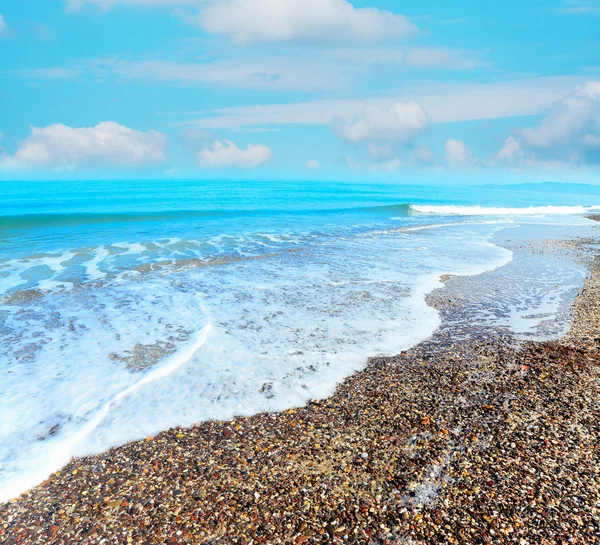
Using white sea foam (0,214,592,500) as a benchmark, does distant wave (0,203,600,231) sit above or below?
above

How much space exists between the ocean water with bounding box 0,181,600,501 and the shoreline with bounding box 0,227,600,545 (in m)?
0.68

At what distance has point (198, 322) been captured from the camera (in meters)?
11.1

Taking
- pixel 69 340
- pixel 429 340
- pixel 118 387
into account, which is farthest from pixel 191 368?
pixel 429 340

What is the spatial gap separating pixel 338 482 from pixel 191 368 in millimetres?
4348

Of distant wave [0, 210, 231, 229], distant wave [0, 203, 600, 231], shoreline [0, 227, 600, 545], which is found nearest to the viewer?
shoreline [0, 227, 600, 545]

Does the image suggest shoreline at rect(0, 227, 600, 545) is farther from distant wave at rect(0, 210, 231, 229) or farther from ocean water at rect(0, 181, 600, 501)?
distant wave at rect(0, 210, 231, 229)

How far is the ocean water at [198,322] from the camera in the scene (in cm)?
680

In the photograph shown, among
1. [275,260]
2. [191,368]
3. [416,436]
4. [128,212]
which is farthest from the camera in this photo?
[128,212]

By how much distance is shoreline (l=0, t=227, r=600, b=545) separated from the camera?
436cm

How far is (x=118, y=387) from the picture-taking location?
7668 millimetres

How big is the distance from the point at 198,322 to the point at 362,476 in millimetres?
7004

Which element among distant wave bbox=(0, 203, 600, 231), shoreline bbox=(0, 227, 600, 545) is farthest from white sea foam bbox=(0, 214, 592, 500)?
distant wave bbox=(0, 203, 600, 231)

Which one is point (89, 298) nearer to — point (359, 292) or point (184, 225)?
point (359, 292)

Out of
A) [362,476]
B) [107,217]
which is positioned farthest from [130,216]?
[362,476]
